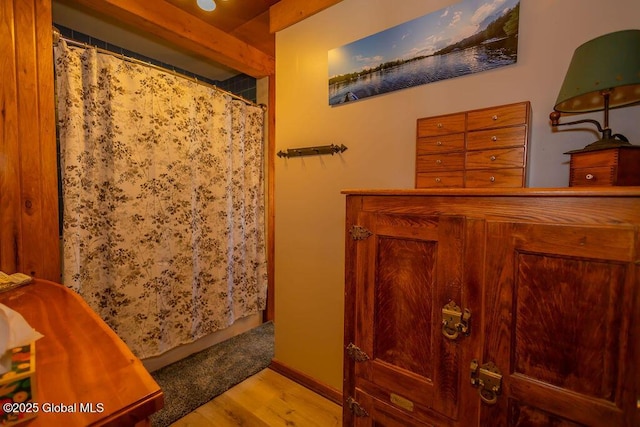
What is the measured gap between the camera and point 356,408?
1.07 meters

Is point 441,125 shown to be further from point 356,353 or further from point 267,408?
point 267,408

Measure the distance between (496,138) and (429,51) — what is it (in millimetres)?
553

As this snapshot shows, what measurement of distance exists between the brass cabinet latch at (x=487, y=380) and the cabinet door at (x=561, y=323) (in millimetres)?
14

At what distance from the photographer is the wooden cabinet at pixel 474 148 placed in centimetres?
111

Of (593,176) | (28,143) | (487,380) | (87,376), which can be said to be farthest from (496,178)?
(28,143)

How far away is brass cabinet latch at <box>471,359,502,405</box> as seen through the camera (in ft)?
2.53

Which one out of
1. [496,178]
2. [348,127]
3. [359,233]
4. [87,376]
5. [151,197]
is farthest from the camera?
[151,197]

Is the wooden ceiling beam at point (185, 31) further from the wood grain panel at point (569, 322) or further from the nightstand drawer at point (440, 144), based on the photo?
the wood grain panel at point (569, 322)

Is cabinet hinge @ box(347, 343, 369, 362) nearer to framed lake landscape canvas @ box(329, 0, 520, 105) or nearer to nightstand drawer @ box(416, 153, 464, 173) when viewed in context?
nightstand drawer @ box(416, 153, 464, 173)

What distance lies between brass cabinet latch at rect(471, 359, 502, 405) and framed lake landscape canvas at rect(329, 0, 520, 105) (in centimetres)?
117

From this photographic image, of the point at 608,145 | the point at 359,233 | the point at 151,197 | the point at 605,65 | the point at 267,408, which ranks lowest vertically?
the point at 267,408

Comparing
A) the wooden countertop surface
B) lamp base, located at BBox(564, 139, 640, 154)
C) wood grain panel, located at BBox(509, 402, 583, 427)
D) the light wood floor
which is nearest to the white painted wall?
the light wood floor

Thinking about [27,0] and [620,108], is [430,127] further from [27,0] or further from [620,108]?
[27,0]

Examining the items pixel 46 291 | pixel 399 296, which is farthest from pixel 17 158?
pixel 399 296
